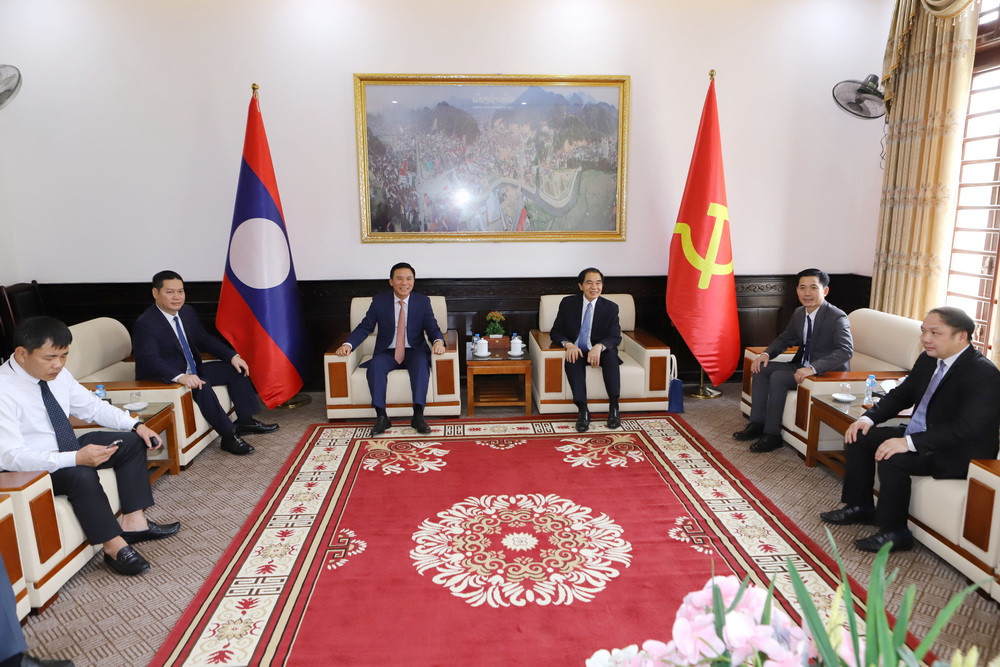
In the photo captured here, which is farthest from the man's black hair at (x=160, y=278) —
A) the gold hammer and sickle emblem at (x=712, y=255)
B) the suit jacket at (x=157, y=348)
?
the gold hammer and sickle emblem at (x=712, y=255)

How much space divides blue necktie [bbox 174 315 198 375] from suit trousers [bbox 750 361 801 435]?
401cm

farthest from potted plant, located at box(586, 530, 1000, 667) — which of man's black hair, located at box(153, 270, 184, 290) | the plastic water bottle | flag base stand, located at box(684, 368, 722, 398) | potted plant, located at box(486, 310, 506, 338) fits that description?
flag base stand, located at box(684, 368, 722, 398)

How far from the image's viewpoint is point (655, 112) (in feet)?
18.3

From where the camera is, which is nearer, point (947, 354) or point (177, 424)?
point (947, 354)

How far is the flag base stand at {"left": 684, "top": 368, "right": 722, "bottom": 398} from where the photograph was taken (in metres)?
5.63

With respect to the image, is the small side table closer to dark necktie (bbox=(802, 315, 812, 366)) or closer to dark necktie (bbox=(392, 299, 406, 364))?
dark necktie (bbox=(392, 299, 406, 364))

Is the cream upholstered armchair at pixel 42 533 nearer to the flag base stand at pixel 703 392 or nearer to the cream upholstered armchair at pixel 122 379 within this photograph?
the cream upholstered armchair at pixel 122 379

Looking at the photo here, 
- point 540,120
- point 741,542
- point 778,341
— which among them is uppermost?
point 540,120

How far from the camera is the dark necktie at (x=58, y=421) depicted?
2.96 metres

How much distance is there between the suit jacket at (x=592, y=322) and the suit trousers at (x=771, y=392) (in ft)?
3.53

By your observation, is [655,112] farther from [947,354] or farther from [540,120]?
[947,354]

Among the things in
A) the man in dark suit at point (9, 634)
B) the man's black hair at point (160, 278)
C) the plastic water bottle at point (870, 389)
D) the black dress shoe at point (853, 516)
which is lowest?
the black dress shoe at point (853, 516)

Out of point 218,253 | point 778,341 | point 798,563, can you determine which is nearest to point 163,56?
point 218,253

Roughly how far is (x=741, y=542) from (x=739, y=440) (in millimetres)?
1508
